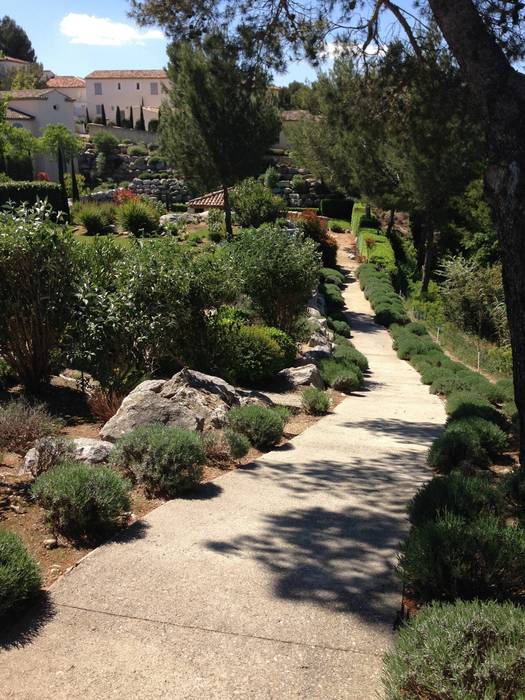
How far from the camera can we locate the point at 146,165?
60969mm

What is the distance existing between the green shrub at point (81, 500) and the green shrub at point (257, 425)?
110 inches

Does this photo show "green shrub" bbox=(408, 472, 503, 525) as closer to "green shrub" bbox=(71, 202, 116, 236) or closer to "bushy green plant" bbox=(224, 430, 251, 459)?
"bushy green plant" bbox=(224, 430, 251, 459)

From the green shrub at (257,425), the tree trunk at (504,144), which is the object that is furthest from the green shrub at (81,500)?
the tree trunk at (504,144)

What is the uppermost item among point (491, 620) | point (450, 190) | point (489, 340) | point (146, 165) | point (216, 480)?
point (146, 165)

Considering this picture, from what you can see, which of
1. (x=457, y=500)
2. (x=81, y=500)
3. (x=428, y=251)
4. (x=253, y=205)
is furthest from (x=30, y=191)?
(x=457, y=500)

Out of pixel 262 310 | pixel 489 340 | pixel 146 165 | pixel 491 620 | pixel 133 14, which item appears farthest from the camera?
pixel 146 165

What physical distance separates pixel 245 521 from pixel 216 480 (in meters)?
1.04

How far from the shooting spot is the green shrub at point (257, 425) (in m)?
7.50

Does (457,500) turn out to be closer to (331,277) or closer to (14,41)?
(331,277)

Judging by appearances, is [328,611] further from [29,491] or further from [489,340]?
[489,340]

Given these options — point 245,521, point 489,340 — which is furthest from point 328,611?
point 489,340

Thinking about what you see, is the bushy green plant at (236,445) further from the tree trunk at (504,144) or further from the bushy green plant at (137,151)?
the bushy green plant at (137,151)

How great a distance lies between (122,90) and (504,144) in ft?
285

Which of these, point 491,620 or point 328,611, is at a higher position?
point 491,620
